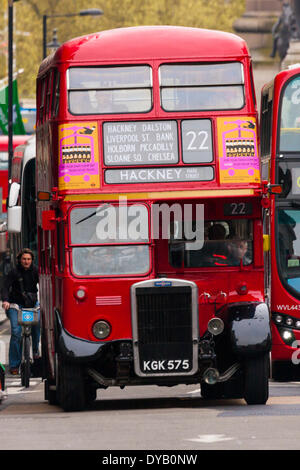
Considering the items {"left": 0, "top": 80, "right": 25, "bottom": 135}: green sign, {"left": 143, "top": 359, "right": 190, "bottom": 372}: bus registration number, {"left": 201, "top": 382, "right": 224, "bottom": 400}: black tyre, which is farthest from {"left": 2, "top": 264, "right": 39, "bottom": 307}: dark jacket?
{"left": 0, "top": 80, "right": 25, "bottom": 135}: green sign

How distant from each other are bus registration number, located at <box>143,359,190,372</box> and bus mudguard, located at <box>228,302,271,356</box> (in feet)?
1.71

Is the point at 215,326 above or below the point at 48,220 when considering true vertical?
below

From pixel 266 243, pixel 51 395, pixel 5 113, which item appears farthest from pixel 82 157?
pixel 5 113

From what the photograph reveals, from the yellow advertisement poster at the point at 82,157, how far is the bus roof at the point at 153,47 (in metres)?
0.68

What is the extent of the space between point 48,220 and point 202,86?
1.97 m

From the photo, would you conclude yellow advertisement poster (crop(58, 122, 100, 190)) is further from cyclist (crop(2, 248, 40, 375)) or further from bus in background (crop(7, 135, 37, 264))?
bus in background (crop(7, 135, 37, 264))

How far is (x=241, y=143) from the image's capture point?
664 inches

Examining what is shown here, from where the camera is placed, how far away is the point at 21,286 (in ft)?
70.8

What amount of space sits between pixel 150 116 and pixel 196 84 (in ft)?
1.81

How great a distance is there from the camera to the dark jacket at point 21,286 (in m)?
21.6

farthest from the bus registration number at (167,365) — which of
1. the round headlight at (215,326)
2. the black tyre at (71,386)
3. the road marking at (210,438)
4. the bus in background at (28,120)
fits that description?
the bus in background at (28,120)

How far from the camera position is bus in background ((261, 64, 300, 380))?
71.7ft

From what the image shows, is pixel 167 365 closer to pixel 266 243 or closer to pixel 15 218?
pixel 266 243
